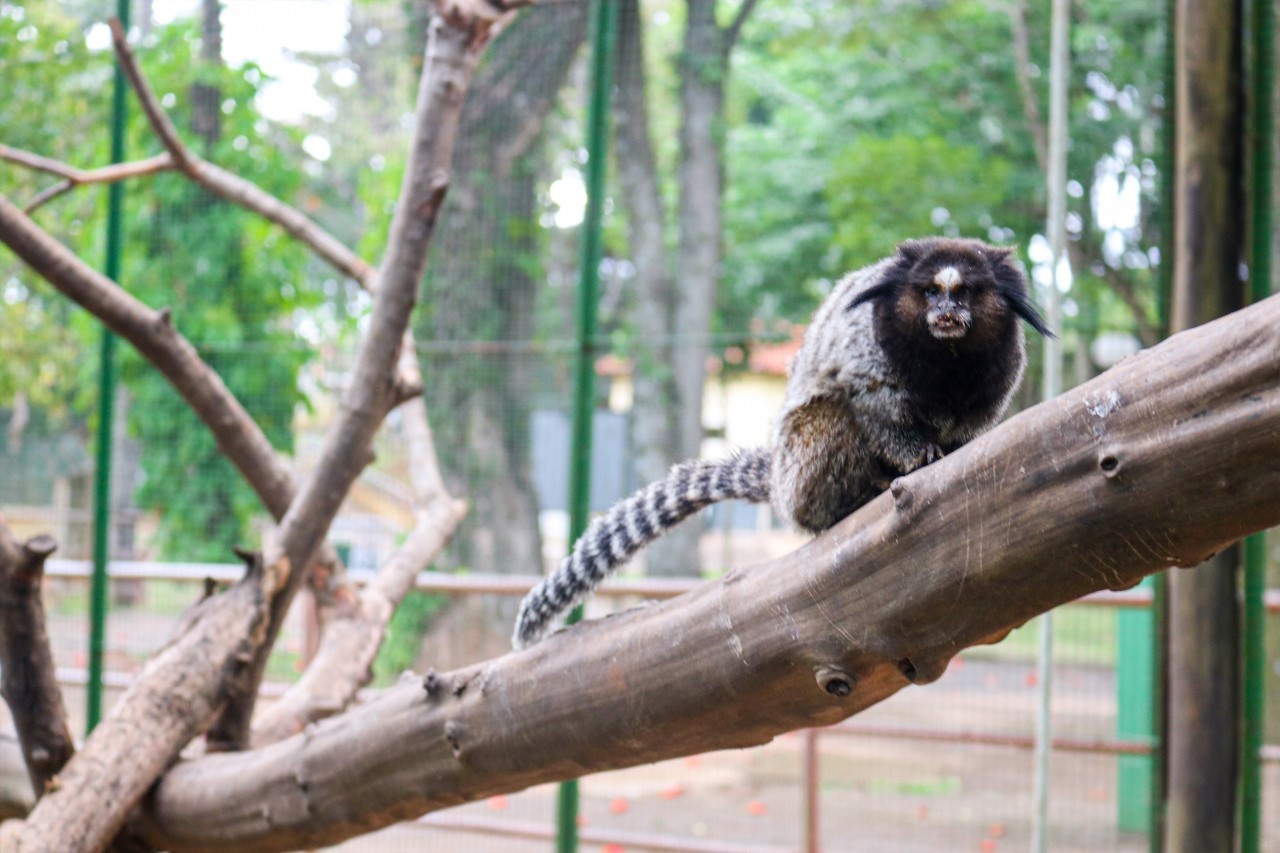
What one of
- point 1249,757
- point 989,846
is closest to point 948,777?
point 989,846

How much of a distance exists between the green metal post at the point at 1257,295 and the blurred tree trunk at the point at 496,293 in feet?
9.80

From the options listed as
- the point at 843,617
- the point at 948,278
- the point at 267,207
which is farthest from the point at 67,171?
the point at 843,617

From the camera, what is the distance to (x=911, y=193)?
553 cm

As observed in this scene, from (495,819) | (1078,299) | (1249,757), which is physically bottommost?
(495,819)

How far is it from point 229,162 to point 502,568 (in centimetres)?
269

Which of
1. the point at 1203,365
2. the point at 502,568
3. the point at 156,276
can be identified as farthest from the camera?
the point at 156,276

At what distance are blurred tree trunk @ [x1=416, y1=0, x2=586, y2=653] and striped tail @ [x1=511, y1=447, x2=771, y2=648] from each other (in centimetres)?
285

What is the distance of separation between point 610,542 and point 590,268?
2.44 meters

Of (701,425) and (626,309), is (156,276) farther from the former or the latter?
(701,425)

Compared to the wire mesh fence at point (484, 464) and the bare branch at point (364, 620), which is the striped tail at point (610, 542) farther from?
the wire mesh fence at point (484, 464)

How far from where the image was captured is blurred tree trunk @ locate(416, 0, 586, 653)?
570cm

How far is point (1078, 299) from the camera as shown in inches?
188

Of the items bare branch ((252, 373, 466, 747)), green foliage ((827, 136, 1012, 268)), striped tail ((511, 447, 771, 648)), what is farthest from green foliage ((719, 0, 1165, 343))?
striped tail ((511, 447, 771, 648))

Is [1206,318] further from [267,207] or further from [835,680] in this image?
[267,207]
